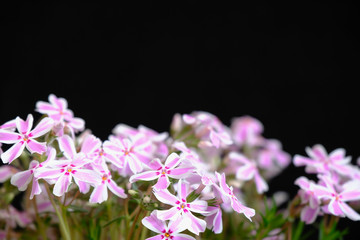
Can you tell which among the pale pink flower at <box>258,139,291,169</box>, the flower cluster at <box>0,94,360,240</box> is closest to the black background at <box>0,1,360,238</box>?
the pale pink flower at <box>258,139,291,169</box>

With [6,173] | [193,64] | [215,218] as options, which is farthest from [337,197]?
[193,64]

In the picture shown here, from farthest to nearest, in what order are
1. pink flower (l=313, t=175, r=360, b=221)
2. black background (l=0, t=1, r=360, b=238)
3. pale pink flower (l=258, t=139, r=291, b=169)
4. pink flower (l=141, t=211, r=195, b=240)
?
black background (l=0, t=1, r=360, b=238) < pale pink flower (l=258, t=139, r=291, b=169) < pink flower (l=313, t=175, r=360, b=221) < pink flower (l=141, t=211, r=195, b=240)

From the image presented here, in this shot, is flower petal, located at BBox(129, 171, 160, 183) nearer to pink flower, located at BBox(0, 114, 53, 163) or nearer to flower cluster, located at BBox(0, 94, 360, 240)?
flower cluster, located at BBox(0, 94, 360, 240)

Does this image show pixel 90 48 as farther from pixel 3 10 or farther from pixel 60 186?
pixel 60 186

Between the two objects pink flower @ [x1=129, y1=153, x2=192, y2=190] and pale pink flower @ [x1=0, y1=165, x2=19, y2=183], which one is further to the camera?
pale pink flower @ [x1=0, y1=165, x2=19, y2=183]

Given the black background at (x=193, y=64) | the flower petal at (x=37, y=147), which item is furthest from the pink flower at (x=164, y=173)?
the black background at (x=193, y=64)

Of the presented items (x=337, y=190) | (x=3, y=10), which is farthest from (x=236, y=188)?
(x=3, y=10)

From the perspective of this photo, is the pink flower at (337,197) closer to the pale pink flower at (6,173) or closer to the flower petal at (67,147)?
the flower petal at (67,147)
